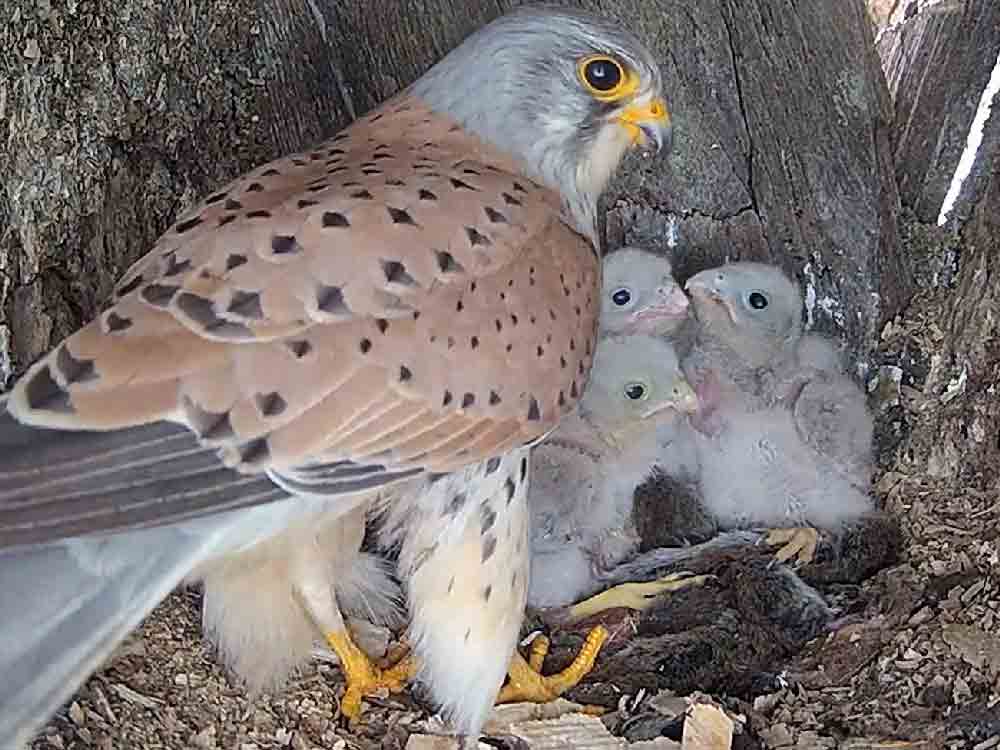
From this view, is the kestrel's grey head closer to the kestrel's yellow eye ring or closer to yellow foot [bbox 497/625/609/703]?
the kestrel's yellow eye ring

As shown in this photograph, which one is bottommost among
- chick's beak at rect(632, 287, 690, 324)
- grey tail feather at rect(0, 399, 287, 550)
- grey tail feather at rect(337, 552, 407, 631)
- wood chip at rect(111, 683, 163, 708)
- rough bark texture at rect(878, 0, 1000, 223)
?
grey tail feather at rect(337, 552, 407, 631)

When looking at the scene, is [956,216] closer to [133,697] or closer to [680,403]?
[680,403]

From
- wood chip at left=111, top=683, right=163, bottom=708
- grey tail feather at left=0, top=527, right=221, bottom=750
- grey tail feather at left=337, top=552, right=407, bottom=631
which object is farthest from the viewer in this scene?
grey tail feather at left=337, top=552, right=407, bottom=631

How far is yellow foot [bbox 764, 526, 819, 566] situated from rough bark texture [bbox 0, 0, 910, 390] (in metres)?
0.49

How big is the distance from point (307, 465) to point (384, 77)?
4.27 feet

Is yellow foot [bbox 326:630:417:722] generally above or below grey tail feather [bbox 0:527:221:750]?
below

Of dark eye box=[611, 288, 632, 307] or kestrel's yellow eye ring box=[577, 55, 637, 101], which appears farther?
dark eye box=[611, 288, 632, 307]

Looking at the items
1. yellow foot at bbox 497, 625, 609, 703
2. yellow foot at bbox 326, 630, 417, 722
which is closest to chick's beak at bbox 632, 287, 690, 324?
yellow foot at bbox 497, 625, 609, 703

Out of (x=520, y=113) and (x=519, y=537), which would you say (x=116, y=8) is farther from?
(x=519, y=537)

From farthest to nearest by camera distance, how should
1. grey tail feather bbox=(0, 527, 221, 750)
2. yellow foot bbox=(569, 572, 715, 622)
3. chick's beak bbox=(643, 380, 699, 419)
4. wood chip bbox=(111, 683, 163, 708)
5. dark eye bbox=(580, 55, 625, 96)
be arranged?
1. chick's beak bbox=(643, 380, 699, 419)
2. yellow foot bbox=(569, 572, 715, 622)
3. dark eye bbox=(580, 55, 625, 96)
4. wood chip bbox=(111, 683, 163, 708)
5. grey tail feather bbox=(0, 527, 221, 750)

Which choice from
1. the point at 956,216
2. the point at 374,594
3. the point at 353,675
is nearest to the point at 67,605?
the point at 353,675

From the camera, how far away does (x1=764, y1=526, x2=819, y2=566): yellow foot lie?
9.92 ft

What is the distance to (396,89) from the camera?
3154 millimetres

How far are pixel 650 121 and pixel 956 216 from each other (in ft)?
2.73
